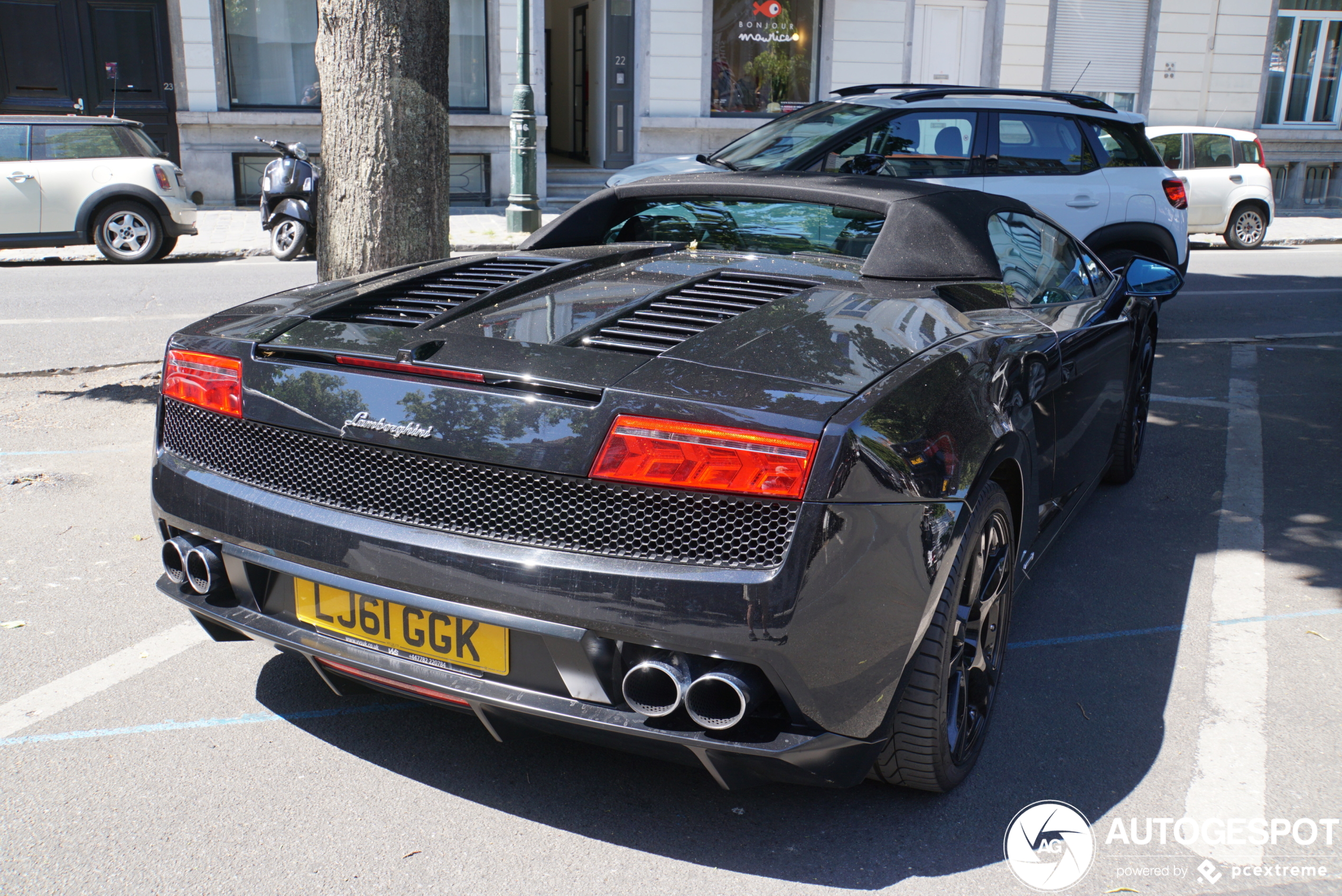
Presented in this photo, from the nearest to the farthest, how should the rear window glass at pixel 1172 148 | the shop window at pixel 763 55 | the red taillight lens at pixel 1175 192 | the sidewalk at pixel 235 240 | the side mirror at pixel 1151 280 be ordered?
the side mirror at pixel 1151 280
the red taillight lens at pixel 1175 192
the sidewalk at pixel 235 240
the rear window glass at pixel 1172 148
the shop window at pixel 763 55

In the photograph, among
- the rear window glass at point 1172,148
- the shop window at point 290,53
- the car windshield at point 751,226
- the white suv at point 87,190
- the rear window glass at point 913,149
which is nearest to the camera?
the car windshield at point 751,226

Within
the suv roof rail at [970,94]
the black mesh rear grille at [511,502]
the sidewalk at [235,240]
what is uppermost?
the suv roof rail at [970,94]

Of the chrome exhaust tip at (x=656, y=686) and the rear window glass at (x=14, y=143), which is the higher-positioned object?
the rear window glass at (x=14, y=143)

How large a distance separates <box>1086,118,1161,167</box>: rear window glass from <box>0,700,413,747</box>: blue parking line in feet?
25.5

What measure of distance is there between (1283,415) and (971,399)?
4973 millimetres

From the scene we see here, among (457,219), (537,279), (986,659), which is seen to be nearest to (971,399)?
(986,659)

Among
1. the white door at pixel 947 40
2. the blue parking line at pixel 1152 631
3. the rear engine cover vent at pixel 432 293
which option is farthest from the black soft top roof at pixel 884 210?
the white door at pixel 947 40

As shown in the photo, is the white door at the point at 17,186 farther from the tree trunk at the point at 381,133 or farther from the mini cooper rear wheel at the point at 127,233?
the tree trunk at the point at 381,133

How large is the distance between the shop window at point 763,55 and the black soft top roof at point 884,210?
16602 millimetres

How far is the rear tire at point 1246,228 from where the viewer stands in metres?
16.6

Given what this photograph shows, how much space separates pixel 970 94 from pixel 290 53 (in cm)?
1328

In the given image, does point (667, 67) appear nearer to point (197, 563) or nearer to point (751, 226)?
point (751, 226)

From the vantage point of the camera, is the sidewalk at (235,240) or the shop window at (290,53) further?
the shop window at (290,53)

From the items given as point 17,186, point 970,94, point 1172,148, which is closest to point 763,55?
point 1172,148
